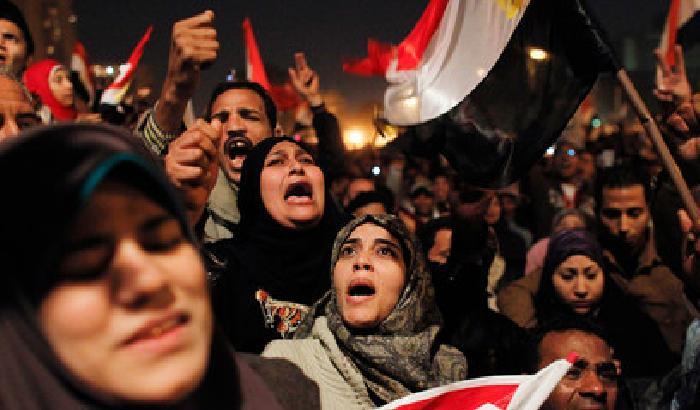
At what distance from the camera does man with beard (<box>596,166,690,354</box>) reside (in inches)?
159

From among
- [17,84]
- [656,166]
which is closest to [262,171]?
[17,84]

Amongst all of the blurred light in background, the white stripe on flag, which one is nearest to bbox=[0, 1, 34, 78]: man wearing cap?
the white stripe on flag

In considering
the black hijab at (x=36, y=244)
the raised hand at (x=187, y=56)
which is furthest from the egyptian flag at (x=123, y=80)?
the black hijab at (x=36, y=244)

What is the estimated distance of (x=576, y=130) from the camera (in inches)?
460

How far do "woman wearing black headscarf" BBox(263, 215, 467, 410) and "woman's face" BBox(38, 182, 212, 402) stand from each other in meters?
1.41

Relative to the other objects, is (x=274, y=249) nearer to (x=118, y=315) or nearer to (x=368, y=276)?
(x=368, y=276)

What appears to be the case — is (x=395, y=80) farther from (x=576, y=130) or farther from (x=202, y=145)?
(x=576, y=130)

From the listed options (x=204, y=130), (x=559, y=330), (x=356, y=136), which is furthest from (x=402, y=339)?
(x=356, y=136)

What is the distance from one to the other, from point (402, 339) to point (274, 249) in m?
0.66

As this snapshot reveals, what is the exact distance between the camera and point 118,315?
3.69 ft

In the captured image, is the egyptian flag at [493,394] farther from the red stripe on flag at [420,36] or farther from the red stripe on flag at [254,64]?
the red stripe on flag at [254,64]

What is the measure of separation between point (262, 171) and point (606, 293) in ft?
5.77

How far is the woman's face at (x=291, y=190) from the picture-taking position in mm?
3256

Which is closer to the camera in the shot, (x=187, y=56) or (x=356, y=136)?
(x=187, y=56)
